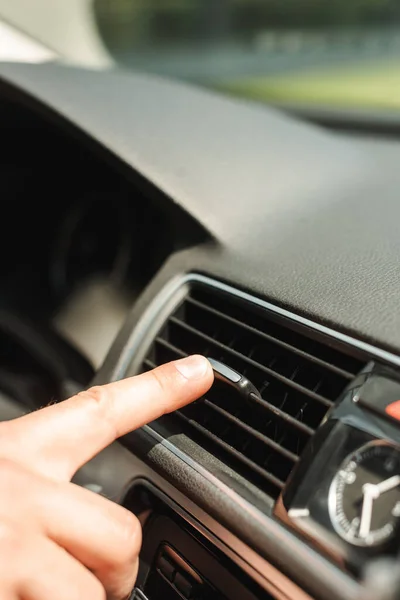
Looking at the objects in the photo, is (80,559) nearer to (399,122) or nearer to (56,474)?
(56,474)

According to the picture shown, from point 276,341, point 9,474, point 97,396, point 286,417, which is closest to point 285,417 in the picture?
point 286,417

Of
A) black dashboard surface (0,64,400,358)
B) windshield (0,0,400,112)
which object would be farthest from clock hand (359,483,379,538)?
windshield (0,0,400,112)

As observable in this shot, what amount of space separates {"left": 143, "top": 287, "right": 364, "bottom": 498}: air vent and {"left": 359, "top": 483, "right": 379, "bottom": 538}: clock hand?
0.39ft

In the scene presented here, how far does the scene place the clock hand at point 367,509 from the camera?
75 centimetres

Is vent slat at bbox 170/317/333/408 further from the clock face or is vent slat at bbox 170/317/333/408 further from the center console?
the center console

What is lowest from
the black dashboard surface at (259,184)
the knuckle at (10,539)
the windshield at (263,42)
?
the knuckle at (10,539)

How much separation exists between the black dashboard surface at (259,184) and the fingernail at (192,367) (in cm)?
16

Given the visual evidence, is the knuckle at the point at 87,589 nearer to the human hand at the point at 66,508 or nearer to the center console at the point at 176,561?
the human hand at the point at 66,508

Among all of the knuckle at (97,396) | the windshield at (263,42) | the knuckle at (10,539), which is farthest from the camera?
the windshield at (263,42)

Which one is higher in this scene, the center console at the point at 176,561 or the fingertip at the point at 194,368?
the fingertip at the point at 194,368

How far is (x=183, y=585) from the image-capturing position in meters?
0.93

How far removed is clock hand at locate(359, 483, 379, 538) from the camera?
75 centimetres

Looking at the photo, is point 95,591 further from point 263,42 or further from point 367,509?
point 263,42

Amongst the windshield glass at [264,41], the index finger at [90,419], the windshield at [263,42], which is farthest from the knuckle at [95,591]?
the windshield glass at [264,41]
